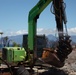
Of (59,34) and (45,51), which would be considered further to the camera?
(45,51)

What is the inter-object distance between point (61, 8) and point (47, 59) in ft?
8.36

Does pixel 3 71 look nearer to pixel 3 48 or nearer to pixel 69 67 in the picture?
pixel 3 48

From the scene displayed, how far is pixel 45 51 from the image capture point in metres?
14.6

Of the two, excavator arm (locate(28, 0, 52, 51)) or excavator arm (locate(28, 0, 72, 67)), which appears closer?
excavator arm (locate(28, 0, 72, 67))

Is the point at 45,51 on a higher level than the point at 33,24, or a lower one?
lower

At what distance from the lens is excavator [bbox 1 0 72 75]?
45.2 ft

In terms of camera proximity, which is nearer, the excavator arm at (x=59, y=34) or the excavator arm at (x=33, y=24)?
the excavator arm at (x=59, y=34)

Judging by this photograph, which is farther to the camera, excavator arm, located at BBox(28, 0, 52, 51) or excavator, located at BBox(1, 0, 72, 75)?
excavator arm, located at BBox(28, 0, 52, 51)

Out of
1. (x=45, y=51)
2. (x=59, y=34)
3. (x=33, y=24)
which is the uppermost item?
(x=33, y=24)

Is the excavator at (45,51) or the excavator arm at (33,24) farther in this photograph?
the excavator arm at (33,24)

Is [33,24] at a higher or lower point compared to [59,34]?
higher

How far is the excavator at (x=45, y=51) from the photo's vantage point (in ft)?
45.2

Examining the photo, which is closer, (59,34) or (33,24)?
(59,34)

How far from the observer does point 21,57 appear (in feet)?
47.9
